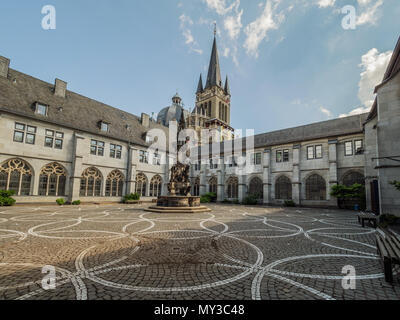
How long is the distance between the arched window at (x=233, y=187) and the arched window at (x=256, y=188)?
2.30 m

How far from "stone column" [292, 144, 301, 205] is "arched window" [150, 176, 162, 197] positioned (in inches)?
806

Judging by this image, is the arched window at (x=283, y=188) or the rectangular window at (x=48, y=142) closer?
the rectangular window at (x=48, y=142)

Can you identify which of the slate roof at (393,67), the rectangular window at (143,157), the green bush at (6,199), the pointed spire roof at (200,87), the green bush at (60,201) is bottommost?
→ the green bush at (60,201)

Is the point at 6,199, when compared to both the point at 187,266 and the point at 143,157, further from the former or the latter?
the point at 187,266

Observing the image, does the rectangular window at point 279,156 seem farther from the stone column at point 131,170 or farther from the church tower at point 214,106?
the church tower at point 214,106

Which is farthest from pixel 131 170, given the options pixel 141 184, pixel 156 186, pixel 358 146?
pixel 358 146

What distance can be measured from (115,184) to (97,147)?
5.54 metres

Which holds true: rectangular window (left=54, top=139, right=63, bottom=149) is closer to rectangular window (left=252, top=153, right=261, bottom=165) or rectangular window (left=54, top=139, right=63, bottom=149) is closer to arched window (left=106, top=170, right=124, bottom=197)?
arched window (left=106, top=170, right=124, bottom=197)

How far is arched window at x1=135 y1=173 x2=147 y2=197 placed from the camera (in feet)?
95.9

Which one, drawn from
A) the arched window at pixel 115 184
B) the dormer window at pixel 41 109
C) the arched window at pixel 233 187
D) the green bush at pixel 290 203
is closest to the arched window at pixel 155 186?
the arched window at pixel 115 184

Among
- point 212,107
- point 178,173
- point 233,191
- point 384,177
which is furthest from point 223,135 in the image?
point 384,177

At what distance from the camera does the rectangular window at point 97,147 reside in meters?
24.2

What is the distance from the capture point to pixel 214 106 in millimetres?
58531
